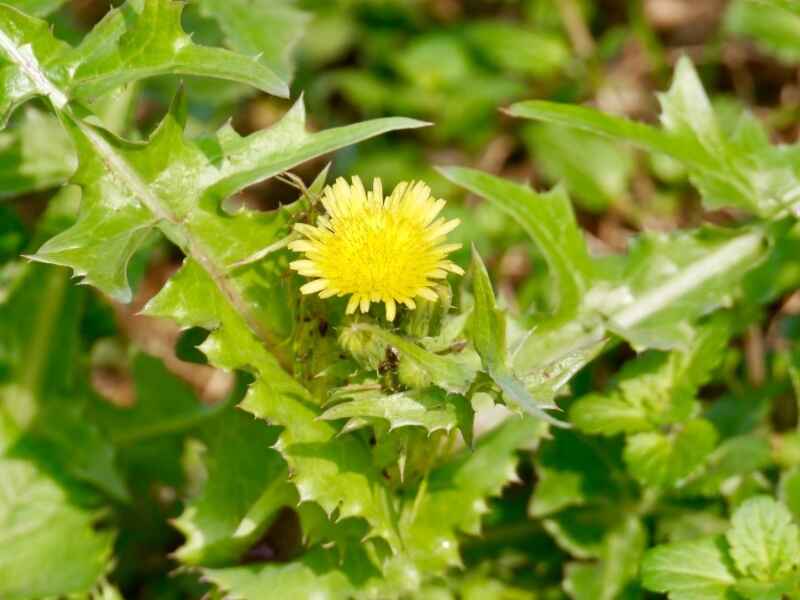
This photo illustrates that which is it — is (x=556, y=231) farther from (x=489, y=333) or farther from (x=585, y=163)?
(x=585, y=163)

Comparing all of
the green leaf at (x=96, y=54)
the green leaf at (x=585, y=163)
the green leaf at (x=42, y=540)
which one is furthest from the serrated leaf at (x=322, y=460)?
the green leaf at (x=585, y=163)

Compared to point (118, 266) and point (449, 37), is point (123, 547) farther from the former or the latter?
point (449, 37)

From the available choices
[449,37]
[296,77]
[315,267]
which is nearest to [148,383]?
[315,267]

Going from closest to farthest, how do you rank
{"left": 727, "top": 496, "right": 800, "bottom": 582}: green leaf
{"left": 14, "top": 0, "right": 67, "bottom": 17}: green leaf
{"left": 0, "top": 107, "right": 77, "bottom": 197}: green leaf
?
1. {"left": 727, "top": 496, "right": 800, "bottom": 582}: green leaf
2. {"left": 14, "top": 0, "right": 67, "bottom": 17}: green leaf
3. {"left": 0, "top": 107, "right": 77, "bottom": 197}: green leaf

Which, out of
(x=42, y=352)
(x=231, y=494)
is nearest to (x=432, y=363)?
(x=231, y=494)

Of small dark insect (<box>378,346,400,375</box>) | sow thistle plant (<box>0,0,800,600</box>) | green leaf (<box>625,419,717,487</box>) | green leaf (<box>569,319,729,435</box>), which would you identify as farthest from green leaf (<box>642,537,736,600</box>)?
small dark insect (<box>378,346,400,375</box>)

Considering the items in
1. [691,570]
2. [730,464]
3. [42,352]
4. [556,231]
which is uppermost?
[42,352]

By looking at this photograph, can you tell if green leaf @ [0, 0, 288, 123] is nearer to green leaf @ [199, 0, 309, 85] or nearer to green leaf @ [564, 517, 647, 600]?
green leaf @ [199, 0, 309, 85]
